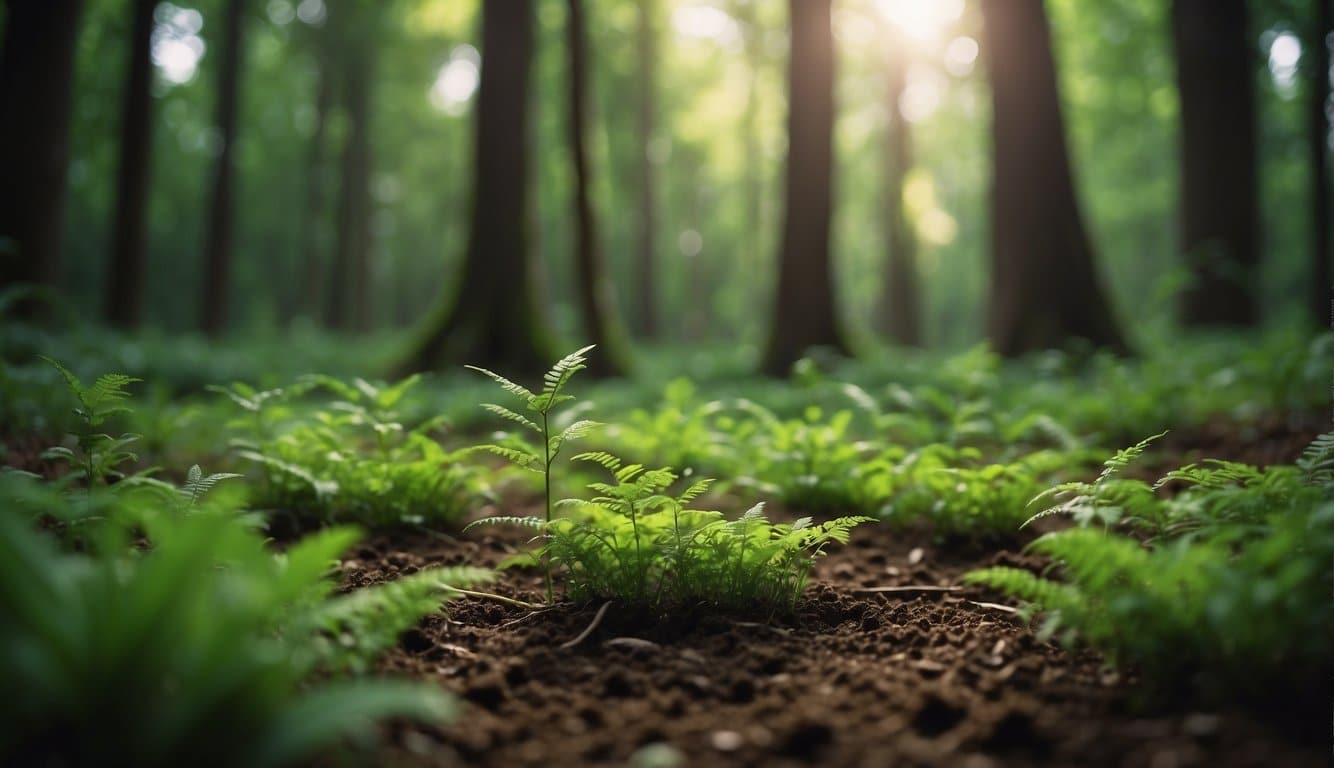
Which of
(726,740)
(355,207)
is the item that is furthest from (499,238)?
(355,207)

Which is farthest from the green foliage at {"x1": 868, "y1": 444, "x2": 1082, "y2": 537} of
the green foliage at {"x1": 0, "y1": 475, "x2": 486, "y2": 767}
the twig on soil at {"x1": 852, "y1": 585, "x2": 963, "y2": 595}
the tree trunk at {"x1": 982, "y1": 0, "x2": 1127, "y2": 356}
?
the tree trunk at {"x1": 982, "y1": 0, "x2": 1127, "y2": 356}

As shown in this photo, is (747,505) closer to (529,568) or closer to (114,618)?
(529,568)

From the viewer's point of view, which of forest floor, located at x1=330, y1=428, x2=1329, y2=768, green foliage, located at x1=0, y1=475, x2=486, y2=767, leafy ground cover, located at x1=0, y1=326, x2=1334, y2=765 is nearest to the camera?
green foliage, located at x1=0, y1=475, x2=486, y2=767

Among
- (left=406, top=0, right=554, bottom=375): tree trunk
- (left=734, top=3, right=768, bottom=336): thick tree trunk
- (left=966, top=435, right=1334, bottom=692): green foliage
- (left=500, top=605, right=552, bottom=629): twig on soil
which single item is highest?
(left=734, top=3, right=768, bottom=336): thick tree trunk

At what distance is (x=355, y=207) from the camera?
20172mm

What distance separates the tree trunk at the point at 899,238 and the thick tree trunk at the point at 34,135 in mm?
14403

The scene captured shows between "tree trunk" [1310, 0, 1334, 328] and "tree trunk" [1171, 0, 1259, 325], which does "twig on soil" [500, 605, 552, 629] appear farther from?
"tree trunk" [1310, 0, 1334, 328]

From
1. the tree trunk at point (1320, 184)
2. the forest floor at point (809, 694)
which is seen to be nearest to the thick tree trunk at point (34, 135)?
the forest floor at point (809, 694)

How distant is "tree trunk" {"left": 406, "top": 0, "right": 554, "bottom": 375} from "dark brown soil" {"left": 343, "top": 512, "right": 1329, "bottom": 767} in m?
5.95

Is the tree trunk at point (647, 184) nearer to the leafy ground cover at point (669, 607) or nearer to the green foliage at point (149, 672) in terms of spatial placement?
the leafy ground cover at point (669, 607)

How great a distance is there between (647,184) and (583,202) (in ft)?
39.5

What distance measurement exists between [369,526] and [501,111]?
745 centimetres

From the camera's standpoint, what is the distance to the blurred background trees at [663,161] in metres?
8.44

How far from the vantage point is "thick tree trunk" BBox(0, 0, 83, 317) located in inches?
293
